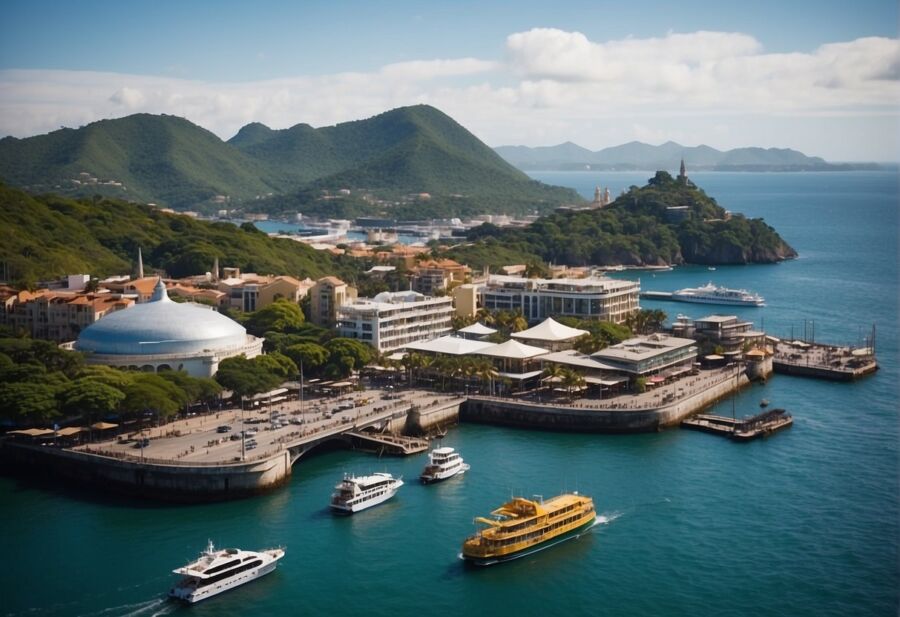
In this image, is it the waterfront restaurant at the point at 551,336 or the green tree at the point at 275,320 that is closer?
the waterfront restaurant at the point at 551,336

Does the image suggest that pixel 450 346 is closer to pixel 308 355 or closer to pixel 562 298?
pixel 308 355

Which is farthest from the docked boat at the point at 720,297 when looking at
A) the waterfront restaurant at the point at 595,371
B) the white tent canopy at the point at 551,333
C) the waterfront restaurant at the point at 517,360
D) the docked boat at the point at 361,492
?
the docked boat at the point at 361,492

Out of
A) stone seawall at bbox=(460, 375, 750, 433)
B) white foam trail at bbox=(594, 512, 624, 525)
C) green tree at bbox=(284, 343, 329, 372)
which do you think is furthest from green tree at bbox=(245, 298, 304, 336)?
white foam trail at bbox=(594, 512, 624, 525)

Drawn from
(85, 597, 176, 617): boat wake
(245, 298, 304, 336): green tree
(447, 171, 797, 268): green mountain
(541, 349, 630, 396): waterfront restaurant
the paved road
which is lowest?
(85, 597, 176, 617): boat wake

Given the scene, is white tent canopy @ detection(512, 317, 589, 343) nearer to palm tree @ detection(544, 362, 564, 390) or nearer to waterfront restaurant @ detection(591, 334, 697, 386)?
waterfront restaurant @ detection(591, 334, 697, 386)

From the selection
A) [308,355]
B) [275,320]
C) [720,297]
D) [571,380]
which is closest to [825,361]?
[571,380]

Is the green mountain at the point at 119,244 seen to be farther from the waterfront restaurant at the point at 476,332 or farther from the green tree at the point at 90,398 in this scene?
the green tree at the point at 90,398
